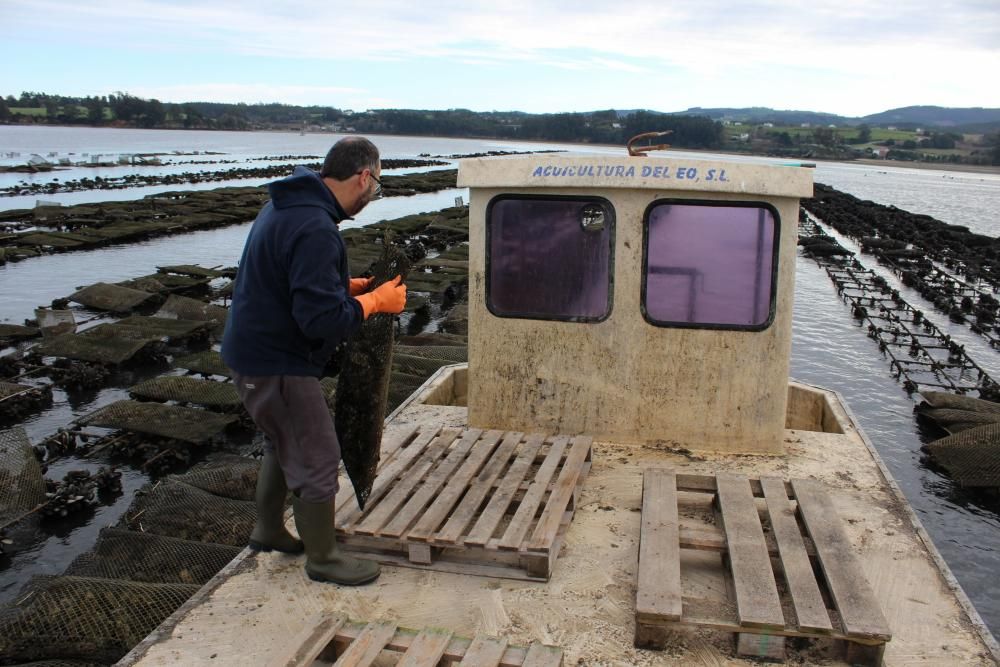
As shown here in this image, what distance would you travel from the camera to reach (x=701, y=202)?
18.8 ft

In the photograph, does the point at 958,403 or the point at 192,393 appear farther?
the point at 958,403

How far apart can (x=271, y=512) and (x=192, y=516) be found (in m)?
2.69

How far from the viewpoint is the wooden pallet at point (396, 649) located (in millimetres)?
3123

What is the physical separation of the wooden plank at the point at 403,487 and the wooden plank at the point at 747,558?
178 cm

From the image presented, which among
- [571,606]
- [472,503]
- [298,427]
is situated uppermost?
[298,427]

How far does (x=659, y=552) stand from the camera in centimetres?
A: 389

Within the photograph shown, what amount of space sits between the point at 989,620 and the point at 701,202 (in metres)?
4.34

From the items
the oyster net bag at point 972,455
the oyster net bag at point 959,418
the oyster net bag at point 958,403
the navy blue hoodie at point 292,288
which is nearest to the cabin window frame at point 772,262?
the navy blue hoodie at point 292,288

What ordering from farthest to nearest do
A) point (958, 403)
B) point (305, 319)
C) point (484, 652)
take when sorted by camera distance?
point (958, 403) < point (305, 319) < point (484, 652)

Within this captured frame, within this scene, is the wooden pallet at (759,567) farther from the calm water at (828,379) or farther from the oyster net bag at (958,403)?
the oyster net bag at (958,403)

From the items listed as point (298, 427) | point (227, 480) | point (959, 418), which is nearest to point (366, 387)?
point (298, 427)

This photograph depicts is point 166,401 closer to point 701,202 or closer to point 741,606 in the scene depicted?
point 701,202

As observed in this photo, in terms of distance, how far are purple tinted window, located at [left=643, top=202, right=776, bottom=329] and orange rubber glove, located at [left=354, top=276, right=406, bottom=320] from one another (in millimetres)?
2419

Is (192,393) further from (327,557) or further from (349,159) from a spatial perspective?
(349,159)
